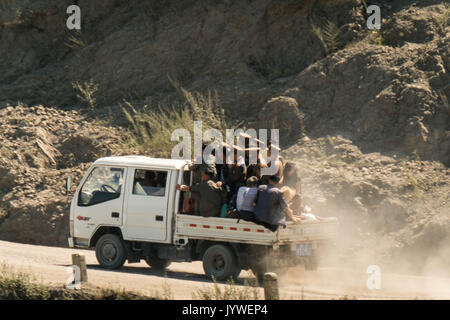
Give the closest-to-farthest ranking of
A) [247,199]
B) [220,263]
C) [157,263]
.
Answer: [247,199] → [220,263] → [157,263]

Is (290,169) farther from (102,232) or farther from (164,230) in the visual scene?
(102,232)

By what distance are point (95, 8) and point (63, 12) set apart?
1192 mm

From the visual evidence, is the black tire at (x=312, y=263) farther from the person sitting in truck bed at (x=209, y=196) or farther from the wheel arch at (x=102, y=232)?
the wheel arch at (x=102, y=232)

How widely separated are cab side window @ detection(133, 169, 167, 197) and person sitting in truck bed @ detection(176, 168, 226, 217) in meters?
0.72

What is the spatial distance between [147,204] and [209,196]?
1384 millimetres

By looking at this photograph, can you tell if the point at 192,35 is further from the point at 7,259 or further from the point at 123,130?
the point at 7,259

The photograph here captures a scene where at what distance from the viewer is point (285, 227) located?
13680 millimetres

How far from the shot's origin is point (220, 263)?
14367mm

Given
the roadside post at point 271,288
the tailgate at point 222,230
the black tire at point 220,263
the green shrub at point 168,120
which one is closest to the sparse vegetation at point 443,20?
the green shrub at point 168,120

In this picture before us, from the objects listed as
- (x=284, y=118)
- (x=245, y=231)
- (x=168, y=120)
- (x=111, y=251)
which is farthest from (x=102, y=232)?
(x=284, y=118)

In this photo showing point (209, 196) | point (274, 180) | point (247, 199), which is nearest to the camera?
point (274, 180)

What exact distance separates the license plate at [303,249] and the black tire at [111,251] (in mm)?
3547

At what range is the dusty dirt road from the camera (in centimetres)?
1252

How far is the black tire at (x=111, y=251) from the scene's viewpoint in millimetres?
15234
